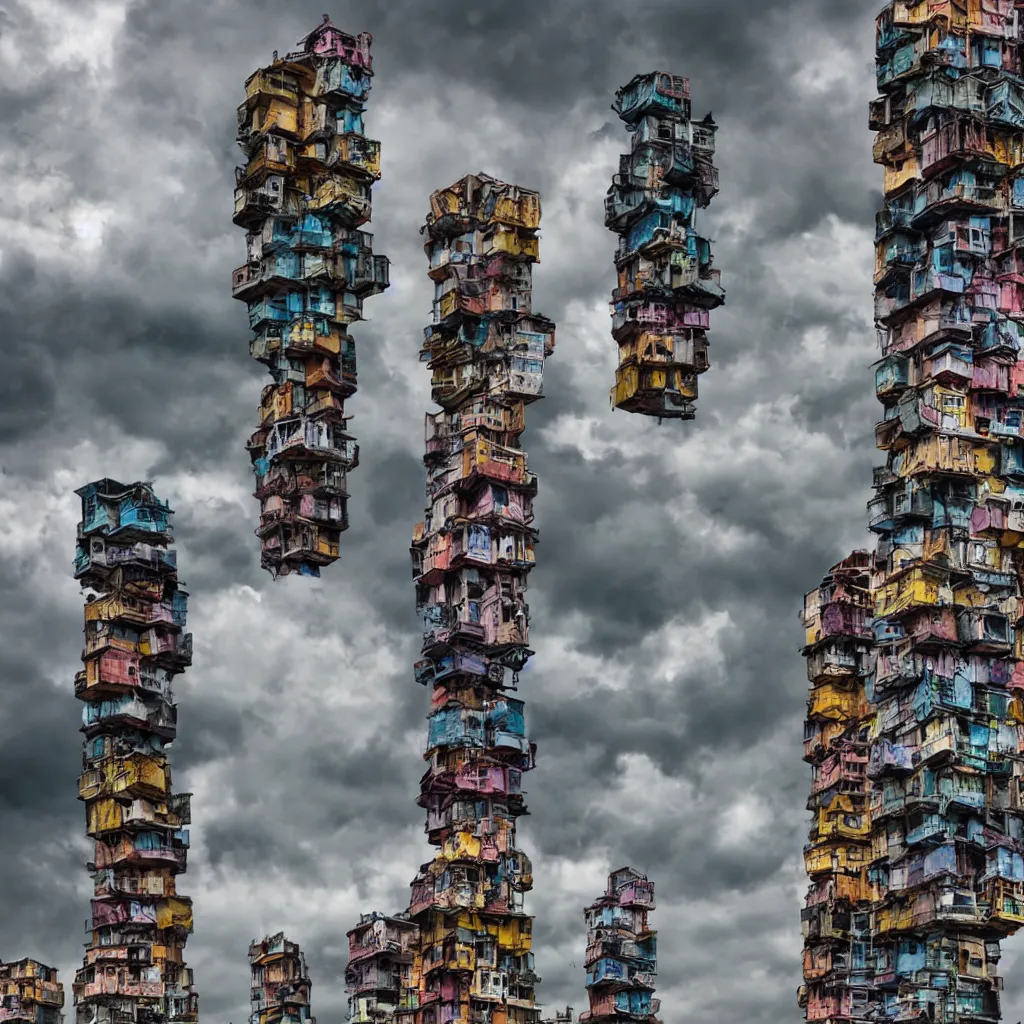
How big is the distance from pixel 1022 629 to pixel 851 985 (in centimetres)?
1339

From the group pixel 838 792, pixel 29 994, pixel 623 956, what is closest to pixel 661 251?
pixel 838 792

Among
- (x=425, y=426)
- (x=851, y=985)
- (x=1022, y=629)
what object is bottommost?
(x=851, y=985)

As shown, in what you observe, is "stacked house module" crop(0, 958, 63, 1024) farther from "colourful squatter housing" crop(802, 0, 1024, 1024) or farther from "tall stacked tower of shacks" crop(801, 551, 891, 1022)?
"colourful squatter housing" crop(802, 0, 1024, 1024)

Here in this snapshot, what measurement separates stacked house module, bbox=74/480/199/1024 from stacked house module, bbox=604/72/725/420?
19449 millimetres

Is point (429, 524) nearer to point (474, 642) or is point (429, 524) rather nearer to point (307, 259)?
point (474, 642)

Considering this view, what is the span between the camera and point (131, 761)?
334 feet

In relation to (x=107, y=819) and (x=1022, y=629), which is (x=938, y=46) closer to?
(x=1022, y=629)

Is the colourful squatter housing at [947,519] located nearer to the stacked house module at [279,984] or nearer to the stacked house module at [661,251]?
the stacked house module at [661,251]

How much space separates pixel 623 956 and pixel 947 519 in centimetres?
1865

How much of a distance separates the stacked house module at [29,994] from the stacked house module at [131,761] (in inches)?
140

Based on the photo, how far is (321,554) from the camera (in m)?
95.2

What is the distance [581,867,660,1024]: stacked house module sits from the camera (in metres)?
95.8

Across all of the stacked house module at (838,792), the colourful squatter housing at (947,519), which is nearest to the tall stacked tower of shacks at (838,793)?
the stacked house module at (838,792)

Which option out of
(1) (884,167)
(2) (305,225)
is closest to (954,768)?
(1) (884,167)
